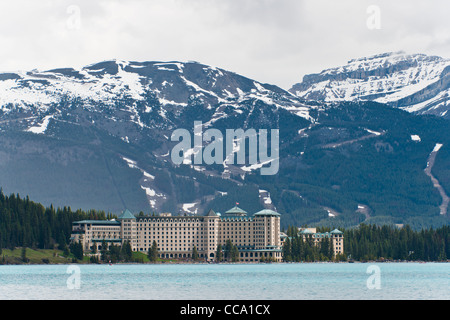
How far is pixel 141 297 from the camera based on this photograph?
630 feet
